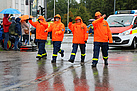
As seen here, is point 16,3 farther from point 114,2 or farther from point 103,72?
point 103,72

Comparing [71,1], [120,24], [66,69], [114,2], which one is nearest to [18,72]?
[66,69]

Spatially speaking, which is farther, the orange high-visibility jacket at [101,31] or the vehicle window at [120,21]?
the vehicle window at [120,21]

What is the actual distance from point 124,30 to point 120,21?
1.28m

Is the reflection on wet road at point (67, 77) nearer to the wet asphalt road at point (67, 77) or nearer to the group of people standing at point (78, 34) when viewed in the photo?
the wet asphalt road at point (67, 77)

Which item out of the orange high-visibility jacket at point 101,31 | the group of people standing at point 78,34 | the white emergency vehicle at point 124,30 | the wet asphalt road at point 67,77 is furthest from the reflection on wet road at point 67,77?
the white emergency vehicle at point 124,30

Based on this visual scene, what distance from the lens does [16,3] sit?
177ft

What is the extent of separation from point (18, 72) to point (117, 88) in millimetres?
3309

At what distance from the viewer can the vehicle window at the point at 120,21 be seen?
19.1 metres

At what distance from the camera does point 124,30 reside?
722 inches

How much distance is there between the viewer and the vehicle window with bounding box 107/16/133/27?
1908 cm

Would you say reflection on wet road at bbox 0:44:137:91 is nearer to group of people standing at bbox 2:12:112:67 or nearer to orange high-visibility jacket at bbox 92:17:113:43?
group of people standing at bbox 2:12:112:67

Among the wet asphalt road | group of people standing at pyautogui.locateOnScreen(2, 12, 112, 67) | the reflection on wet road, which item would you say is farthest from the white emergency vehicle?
the wet asphalt road

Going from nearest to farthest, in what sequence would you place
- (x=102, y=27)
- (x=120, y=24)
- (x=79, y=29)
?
(x=102, y=27)
(x=79, y=29)
(x=120, y=24)

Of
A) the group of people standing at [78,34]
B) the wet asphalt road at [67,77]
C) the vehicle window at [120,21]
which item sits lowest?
the wet asphalt road at [67,77]
